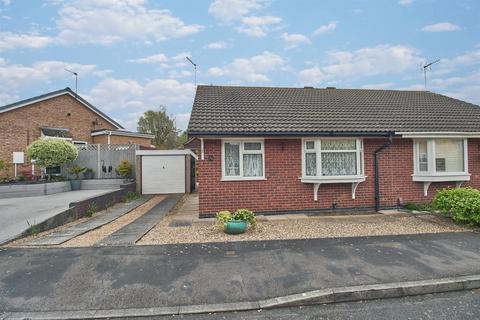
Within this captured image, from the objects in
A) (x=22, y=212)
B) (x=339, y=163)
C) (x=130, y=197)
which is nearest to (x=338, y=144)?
(x=339, y=163)

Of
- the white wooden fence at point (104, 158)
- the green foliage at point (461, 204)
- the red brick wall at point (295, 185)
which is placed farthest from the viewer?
the white wooden fence at point (104, 158)

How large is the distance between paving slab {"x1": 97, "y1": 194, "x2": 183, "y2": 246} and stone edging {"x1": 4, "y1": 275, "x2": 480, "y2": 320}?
2.44 meters

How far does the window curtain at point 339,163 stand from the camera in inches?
340

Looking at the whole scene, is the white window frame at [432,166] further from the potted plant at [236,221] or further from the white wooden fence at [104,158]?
the white wooden fence at [104,158]

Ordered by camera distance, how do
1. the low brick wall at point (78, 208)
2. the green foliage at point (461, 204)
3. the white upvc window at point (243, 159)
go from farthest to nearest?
the white upvc window at point (243, 159) → the low brick wall at point (78, 208) → the green foliage at point (461, 204)

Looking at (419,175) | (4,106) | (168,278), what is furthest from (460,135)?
(4,106)

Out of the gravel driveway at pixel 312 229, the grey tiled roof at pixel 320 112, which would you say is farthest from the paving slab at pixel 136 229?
the grey tiled roof at pixel 320 112

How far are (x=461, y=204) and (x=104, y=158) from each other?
16.1m

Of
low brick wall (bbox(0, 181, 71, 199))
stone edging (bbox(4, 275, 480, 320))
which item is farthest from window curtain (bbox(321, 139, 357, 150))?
low brick wall (bbox(0, 181, 71, 199))

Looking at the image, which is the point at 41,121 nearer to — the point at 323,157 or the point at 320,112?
the point at 320,112

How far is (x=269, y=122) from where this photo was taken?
342 inches

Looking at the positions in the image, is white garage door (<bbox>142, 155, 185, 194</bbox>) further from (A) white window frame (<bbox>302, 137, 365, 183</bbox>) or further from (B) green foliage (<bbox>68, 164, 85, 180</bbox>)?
(A) white window frame (<bbox>302, 137, 365, 183</bbox>)

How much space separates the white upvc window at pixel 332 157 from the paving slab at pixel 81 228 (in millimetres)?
6221

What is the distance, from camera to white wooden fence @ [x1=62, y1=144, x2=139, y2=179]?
51.4 feet
